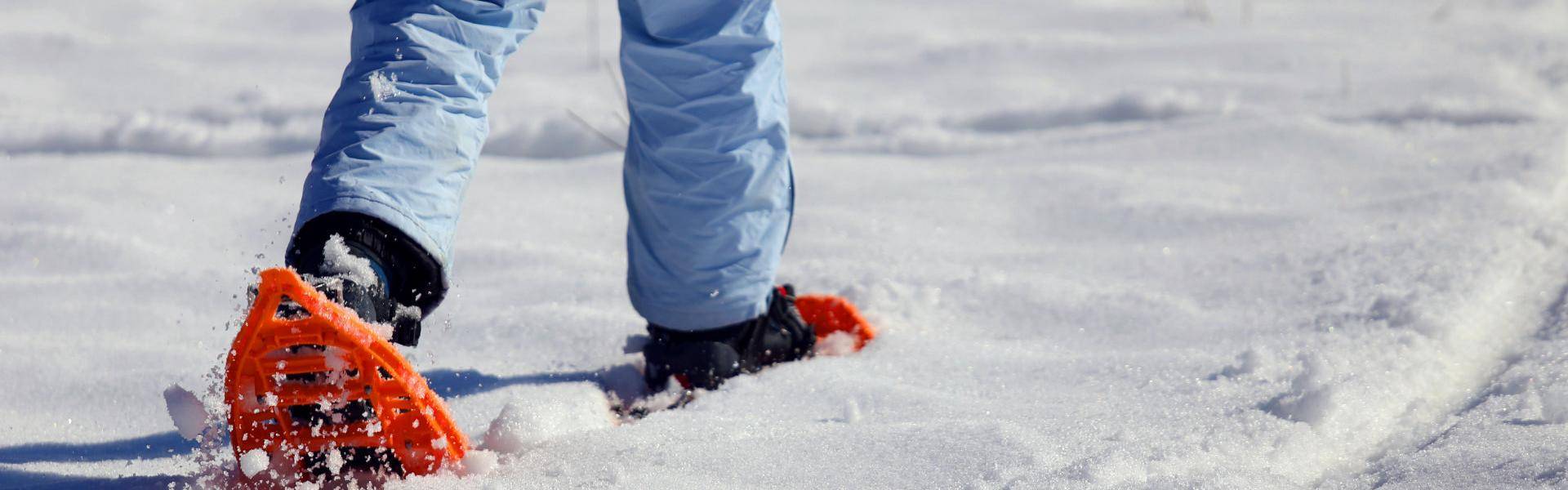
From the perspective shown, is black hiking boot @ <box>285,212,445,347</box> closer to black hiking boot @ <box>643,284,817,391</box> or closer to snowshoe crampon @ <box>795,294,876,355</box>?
black hiking boot @ <box>643,284,817,391</box>

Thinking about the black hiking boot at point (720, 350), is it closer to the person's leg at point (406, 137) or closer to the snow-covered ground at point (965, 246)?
the snow-covered ground at point (965, 246)

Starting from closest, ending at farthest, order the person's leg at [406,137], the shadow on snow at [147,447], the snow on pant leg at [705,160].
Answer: the person's leg at [406,137] < the shadow on snow at [147,447] < the snow on pant leg at [705,160]

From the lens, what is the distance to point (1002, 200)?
2602 mm

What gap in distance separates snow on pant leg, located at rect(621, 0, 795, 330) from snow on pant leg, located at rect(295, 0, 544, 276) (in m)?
0.22

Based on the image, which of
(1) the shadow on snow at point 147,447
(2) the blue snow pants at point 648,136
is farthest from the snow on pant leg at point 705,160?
(1) the shadow on snow at point 147,447

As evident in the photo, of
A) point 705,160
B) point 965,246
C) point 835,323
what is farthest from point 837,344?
point 965,246

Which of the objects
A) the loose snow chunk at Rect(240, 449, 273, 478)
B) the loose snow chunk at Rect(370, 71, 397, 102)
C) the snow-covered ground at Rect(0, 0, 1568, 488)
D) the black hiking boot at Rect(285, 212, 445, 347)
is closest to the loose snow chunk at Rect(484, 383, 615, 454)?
the snow-covered ground at Rect(0, 0, 1568, 488)

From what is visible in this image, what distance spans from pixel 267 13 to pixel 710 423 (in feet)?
11.1

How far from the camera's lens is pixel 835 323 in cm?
186

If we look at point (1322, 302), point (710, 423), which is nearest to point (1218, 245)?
point (1322, 302)

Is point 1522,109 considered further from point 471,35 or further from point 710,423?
point 471,35

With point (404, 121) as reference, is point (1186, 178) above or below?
below

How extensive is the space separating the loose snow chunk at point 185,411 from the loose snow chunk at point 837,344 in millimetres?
874

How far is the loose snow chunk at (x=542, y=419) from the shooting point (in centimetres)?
127
